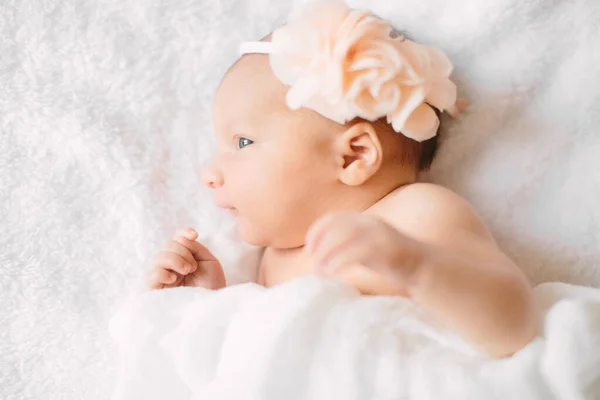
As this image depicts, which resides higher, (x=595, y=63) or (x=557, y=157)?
(x=595, y=63)

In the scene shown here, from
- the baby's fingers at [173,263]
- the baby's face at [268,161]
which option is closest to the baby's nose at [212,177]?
the baby's face at [268,161]

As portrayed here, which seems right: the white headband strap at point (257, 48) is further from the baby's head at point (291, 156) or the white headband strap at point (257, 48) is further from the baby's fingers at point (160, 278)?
the baby's fingers at point (160, 278)

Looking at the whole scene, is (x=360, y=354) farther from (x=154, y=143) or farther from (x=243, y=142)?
(x=154, y=143)

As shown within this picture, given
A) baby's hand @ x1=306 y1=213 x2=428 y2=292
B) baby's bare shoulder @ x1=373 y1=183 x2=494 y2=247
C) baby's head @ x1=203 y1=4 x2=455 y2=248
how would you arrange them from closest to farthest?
baby's hand @ x1=306 y1=213 x2=428 y2=292
baby's bare shoulder @ x1=373 y1=183 x2=494 y2=247
baby's head @ x1=203 y1=4 x2=455 y2=248

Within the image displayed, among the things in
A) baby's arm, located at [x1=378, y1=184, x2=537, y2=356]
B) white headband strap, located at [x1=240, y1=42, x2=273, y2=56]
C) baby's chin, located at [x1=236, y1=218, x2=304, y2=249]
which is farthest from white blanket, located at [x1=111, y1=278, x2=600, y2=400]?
white headband strap, located at [x1=240, y1=42, x2=273, y2=56]

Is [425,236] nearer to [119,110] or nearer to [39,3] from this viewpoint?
[119,110]

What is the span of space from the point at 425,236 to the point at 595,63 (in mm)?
380

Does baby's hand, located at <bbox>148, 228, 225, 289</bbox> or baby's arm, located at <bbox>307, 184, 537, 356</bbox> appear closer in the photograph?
baby's arm, located at <bbox>307, 184, 537, 356</bbox>

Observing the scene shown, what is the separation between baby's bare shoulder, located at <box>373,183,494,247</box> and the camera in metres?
0.90

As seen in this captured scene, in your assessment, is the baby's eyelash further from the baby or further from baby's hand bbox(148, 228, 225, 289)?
baby's hand bbox(148, 228, 225, 289)

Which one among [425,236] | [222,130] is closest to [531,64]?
[425,236]

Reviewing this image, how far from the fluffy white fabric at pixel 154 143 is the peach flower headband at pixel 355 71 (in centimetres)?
14

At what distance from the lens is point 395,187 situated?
3.44ft

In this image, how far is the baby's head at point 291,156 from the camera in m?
1.00
